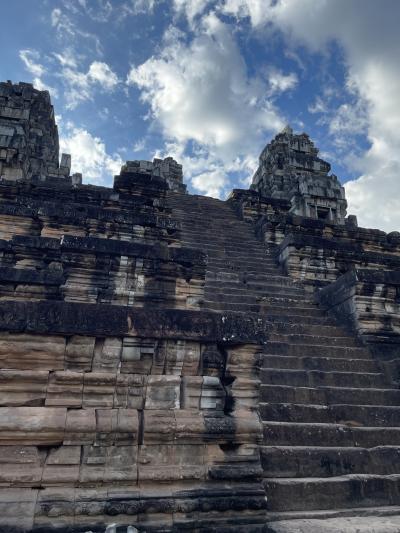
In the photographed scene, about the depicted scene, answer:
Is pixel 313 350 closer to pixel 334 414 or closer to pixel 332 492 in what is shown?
pixel 334 414

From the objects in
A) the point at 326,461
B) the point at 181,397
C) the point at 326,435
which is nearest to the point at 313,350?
the point at 326,435

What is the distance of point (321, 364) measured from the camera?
5.87 m

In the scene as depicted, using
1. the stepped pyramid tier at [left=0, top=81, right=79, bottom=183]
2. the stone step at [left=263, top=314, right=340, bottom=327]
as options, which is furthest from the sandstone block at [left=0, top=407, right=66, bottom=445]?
the stepped pyramid tier at [left=0, top=81, right=79, bottom=183]

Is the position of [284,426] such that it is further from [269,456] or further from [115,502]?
[115,502]

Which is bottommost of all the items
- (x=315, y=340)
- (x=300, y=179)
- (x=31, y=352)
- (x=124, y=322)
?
(x=31, y=352)

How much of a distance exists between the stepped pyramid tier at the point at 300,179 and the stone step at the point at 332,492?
13.7 meters

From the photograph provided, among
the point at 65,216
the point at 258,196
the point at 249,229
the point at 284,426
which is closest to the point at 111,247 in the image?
the point at 65,216

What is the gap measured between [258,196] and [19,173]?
31.0 feet

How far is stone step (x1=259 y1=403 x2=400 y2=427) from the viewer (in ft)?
15.3

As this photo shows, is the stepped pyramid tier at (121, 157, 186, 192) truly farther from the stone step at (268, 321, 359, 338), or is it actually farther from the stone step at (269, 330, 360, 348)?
the stone step at (269, 330, 360, 348)

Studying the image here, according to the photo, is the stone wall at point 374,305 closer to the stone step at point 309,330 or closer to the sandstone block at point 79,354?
the stone step at point 309,330

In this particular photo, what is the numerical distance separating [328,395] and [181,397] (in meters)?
2.60

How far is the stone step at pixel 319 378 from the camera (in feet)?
17.6

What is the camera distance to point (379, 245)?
1319 centimetres
